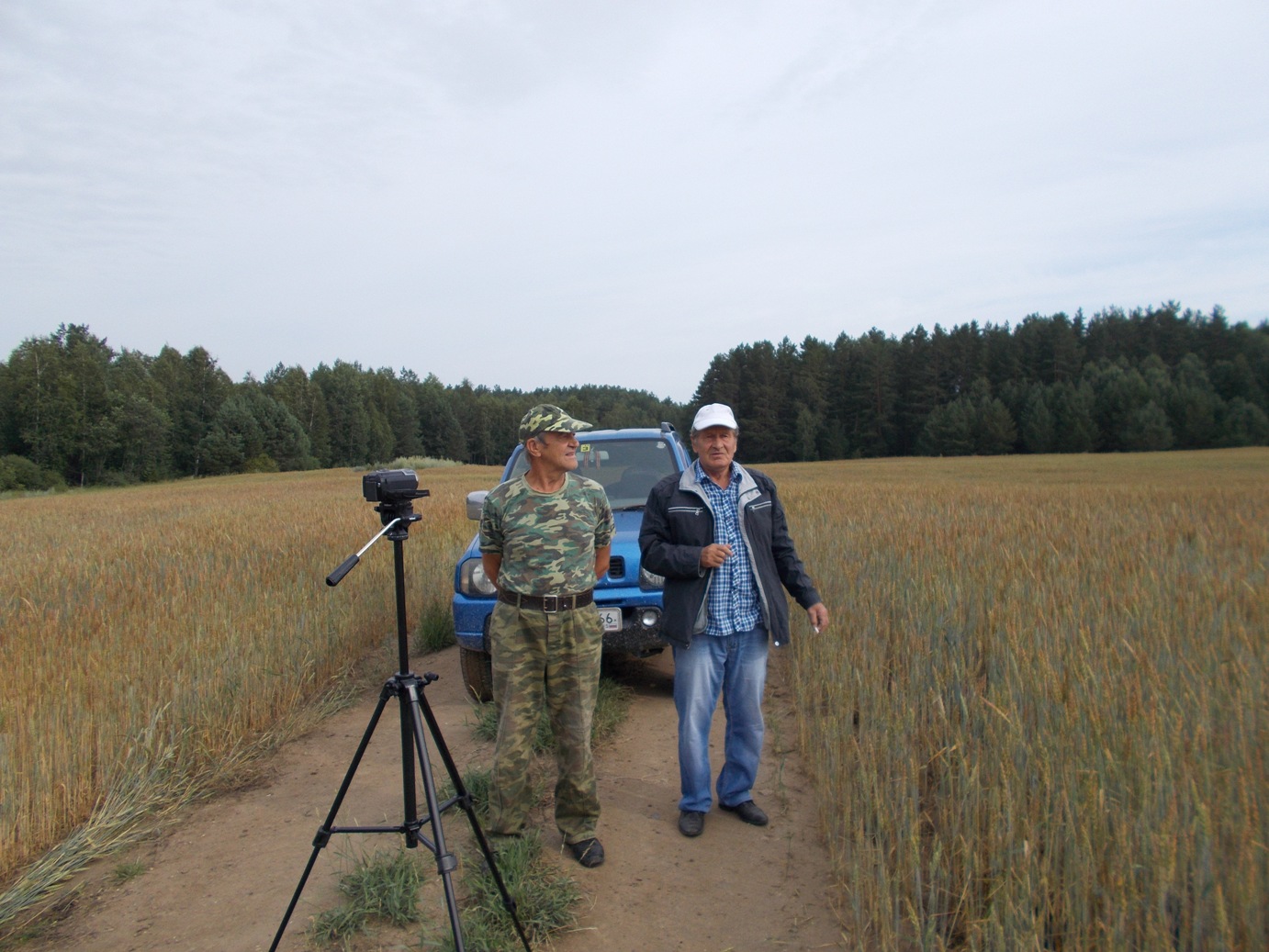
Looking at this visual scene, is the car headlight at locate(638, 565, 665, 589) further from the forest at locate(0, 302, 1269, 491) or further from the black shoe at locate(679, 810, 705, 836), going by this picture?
the forest at locate(0, 302, 1269, 491)

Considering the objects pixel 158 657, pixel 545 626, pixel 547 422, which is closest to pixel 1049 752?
pixel 545 626

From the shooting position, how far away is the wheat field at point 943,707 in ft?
8.34

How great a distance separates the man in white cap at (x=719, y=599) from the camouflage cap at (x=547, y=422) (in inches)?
25.6

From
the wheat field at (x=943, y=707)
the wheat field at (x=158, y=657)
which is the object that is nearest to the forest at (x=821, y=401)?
the wheat field at (x=943, y=707)

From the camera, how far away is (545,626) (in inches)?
143

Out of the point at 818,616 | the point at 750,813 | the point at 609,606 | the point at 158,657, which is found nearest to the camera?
the point at 818,616

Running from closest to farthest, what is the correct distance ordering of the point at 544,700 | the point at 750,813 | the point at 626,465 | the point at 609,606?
the point at 544,700 → the point at 750,813 → the point at 609,606 → the point at 626,465

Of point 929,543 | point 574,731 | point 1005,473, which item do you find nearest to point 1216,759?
point 574,731

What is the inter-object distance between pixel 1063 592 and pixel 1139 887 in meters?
3.42

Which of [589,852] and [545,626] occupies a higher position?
[545,626]

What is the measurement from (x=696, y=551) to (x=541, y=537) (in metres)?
0.71

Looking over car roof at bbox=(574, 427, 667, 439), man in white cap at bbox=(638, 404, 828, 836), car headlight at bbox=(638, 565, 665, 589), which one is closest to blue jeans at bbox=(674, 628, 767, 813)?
man in white cap at bbox=(638, 404, 828, 836)

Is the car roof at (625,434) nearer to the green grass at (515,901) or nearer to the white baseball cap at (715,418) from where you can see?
the white baseball cap at (715,418)

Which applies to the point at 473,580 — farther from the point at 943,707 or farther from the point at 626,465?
the point at 943,707
